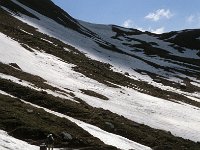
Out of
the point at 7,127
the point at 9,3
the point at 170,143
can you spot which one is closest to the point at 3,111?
the point at 7,127

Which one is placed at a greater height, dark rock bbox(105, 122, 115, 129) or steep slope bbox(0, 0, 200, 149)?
steep slope bbox(0, 0, 200, 149)

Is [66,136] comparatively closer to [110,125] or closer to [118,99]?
[110,125]

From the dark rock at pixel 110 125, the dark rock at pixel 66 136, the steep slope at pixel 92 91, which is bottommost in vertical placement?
the dark rock at pixel 66 136

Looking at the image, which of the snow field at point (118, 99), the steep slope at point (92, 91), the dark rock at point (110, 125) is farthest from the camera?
the snow field at point (118, 99)

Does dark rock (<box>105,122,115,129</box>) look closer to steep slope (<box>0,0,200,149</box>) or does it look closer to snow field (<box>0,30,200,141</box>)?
steep slope (<box>0,0,200,149</box>)

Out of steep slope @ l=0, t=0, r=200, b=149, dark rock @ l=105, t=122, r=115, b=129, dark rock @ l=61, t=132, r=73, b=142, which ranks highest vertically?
steep slope @ l=0, t=0, r=200, b=149

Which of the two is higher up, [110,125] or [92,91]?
[92,91]

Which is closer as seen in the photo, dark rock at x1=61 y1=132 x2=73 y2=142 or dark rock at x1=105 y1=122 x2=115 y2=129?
dark rock at x1=61 y1=132 x2=73 y2=142

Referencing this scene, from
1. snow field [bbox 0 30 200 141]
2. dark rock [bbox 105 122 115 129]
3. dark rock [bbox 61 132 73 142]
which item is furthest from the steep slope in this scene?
dark rock [bbox 61 132 73 142]

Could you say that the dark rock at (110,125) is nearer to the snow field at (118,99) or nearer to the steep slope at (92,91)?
the steep slope at (92,91)

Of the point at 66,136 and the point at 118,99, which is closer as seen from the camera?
the point at 66,136

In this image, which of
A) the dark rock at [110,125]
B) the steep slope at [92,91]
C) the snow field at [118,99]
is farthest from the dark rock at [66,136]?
the snow field at [118,99]

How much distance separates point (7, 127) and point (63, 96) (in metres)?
13.1

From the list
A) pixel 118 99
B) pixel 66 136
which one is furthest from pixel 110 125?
pixel 118 99
